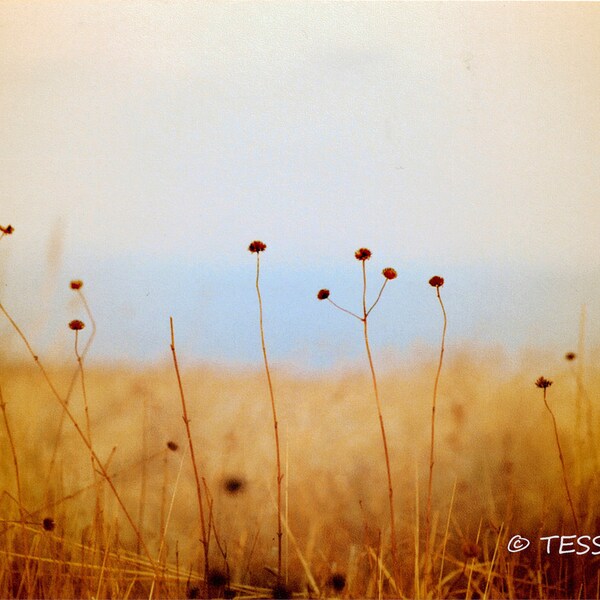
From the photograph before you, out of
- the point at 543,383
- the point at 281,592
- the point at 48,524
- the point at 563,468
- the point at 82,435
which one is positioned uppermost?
the point at 543,383

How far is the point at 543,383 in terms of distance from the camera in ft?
5.63

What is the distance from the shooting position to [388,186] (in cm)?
180

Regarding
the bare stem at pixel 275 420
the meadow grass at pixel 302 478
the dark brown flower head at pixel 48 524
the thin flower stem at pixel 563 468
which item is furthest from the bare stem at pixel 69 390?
the thin flower stem at pixel 563 468

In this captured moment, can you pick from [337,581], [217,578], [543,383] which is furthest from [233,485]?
[543,383]

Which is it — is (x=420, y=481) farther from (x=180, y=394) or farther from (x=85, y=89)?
(x=85, y=89)

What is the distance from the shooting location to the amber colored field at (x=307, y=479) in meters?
1.68

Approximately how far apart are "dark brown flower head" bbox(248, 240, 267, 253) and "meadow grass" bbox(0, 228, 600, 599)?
0.91 feet

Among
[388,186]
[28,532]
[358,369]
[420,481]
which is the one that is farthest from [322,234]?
[28,532]

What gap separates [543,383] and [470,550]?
0.46 m

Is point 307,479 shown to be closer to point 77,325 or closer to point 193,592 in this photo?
point 193,592

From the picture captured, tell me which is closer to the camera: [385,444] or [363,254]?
[385,444]

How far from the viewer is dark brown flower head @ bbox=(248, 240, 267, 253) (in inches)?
69.4

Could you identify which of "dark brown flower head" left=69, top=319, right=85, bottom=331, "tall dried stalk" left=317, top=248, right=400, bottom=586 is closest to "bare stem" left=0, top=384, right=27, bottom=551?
"dark brown flower head" left=69, top=319, right=85, bottom=331

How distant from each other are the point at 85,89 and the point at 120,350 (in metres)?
0.70
